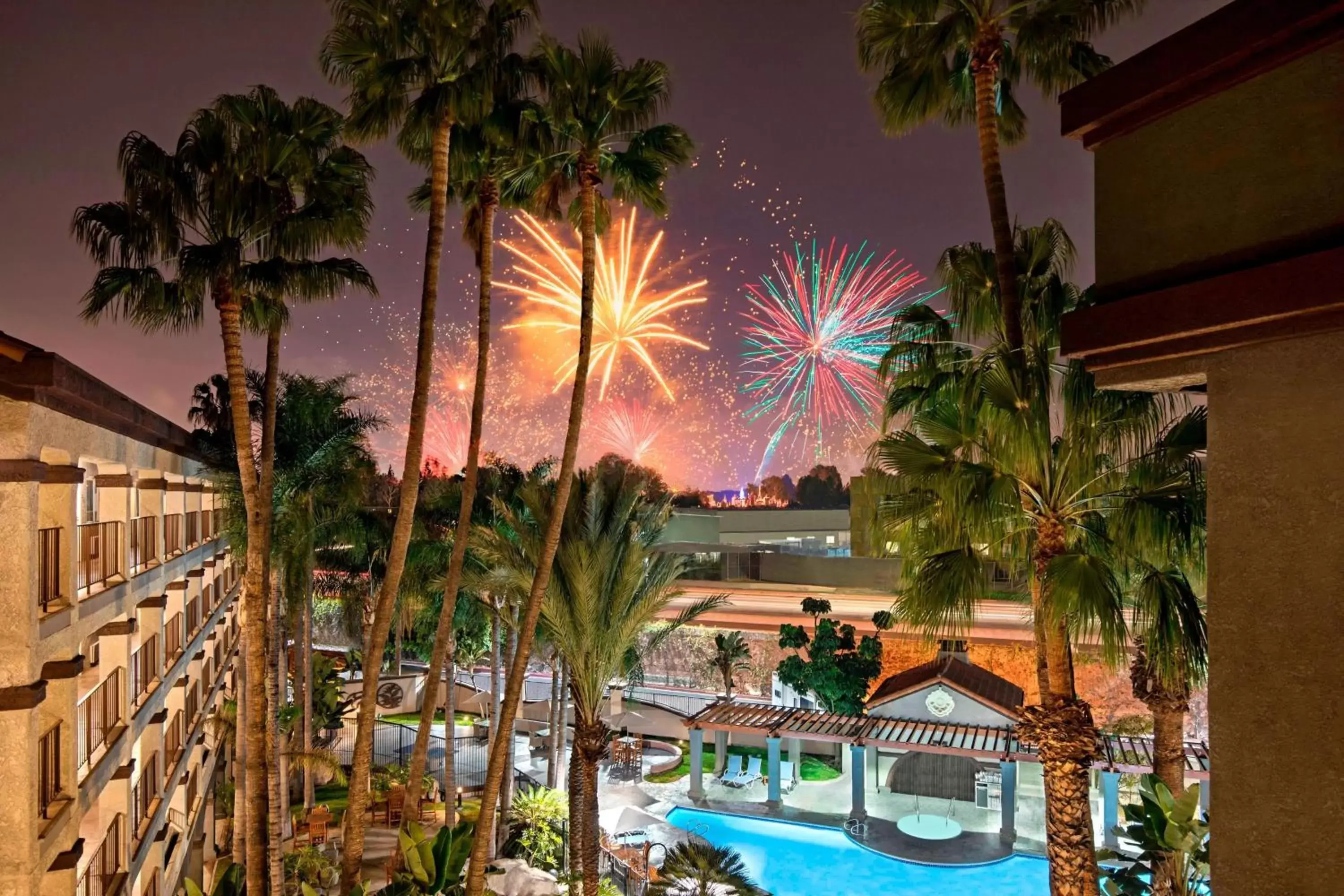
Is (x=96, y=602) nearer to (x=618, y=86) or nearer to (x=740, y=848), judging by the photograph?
(x=618, y=86)

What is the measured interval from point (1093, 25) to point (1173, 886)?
1007 centimetres

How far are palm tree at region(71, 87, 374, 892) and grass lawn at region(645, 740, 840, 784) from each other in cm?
1640

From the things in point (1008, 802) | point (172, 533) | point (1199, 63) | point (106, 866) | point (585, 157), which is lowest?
point (1008, 802)

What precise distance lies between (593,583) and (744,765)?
14.0 m

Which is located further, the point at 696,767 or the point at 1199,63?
the point at 696,767

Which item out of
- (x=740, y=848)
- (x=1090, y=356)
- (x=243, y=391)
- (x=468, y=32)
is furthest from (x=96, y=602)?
(x=740, y=848)

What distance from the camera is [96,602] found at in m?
11.3

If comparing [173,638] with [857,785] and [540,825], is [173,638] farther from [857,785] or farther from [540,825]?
[857,785]

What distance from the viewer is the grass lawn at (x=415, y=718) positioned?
116ft

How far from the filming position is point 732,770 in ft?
86.5

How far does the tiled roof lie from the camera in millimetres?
21594

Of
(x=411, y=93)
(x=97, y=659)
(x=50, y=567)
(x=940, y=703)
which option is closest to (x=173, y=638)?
(x=97, y=659)

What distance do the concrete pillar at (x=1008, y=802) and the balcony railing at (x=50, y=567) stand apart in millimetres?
19091

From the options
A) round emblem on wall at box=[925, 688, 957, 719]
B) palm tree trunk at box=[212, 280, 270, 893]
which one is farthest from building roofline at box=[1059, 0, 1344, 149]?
round emblem on wall at box=[925, 688, 957, 719]
